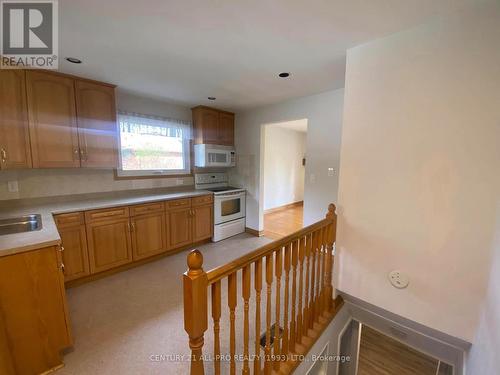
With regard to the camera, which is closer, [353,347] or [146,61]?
[146,61]

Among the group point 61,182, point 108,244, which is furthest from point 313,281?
point 61,182

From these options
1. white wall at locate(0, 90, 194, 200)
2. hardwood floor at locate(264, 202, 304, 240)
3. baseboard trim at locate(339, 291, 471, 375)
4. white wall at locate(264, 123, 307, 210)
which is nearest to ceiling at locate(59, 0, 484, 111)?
white wall at locate(0, 90, 194, 200)

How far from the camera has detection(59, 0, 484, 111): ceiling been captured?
1322 mm

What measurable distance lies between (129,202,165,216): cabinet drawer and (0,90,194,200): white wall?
2.01 feet

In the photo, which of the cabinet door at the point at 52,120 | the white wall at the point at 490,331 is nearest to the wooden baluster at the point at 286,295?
the white wall at the point at 490,331

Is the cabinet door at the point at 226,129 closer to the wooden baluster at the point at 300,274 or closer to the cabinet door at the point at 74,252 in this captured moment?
the cabinet door at the point at 74,252

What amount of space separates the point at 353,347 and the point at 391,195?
222 centimetres

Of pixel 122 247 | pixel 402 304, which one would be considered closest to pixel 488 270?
pixel 402 304

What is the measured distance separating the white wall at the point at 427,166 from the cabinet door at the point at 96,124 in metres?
2.78

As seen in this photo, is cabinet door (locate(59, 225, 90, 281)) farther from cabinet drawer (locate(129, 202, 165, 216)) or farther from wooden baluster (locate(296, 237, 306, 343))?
wooden baluster (locate(296, 237, 306, 343))

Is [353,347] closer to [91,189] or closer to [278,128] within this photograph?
[91,189]

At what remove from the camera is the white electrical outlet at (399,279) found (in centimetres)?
165

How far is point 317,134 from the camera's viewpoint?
305 centimetres

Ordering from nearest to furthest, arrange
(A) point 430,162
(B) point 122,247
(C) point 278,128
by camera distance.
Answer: (A) point 430,162 → (B) point 122,247 → (C) point 278,128
